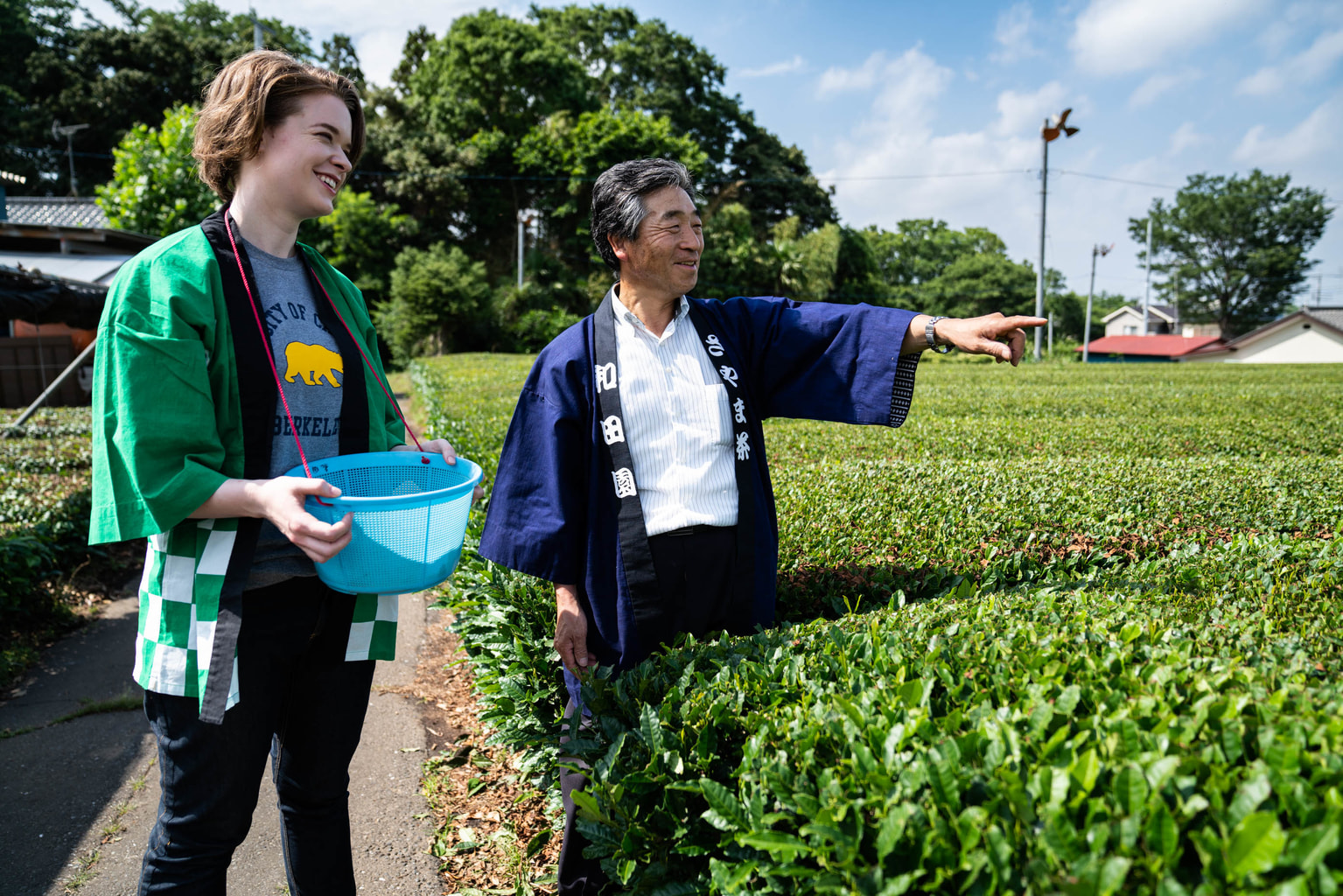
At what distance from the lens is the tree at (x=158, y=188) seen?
17.2 metres

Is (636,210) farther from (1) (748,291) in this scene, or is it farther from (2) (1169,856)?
(1) (748,291)

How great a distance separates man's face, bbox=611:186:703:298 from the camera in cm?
232

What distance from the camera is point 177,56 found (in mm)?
34938

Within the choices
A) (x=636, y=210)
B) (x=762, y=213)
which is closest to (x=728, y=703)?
(x=636, y=210)

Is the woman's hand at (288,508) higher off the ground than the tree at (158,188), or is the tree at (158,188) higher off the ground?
the tree at (158,188)

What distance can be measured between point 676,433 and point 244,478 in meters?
1.07

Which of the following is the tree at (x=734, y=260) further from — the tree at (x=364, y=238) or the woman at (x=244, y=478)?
the woman at (x=244, y=478)

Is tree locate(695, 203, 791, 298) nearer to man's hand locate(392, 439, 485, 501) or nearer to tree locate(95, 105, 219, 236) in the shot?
tree locate(95, 105, 219, 236)

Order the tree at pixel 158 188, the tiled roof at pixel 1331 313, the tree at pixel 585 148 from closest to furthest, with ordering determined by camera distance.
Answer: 1. the tree at pixel 158 188
2. the tree at pixel 585 148
3. the tiled roof at pixel 1331 313

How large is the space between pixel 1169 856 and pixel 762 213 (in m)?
49.1

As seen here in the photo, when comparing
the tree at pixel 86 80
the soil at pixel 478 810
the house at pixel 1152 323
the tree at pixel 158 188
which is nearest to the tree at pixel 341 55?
the tree at pixel 86 80

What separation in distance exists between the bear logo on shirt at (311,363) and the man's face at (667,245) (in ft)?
2.87

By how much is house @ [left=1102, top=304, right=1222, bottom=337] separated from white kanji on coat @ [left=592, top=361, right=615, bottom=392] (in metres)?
72.9

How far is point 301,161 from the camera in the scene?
1.79m
